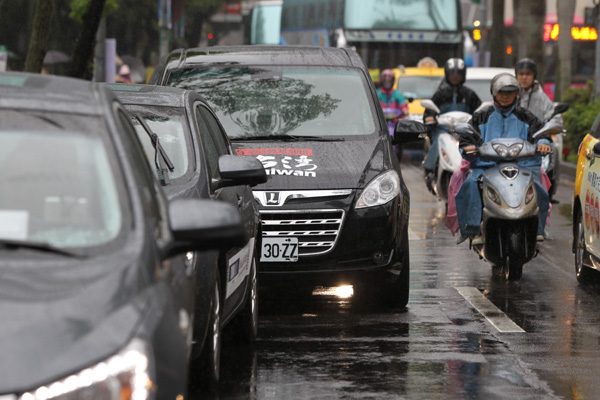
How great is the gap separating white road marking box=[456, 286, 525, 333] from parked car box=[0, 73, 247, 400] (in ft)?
14.0

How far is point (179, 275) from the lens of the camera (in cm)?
470

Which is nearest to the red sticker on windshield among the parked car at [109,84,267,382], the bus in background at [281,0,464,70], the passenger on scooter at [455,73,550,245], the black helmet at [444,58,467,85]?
the parked car at [109,84,267,382]

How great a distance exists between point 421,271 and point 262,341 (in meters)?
3.65

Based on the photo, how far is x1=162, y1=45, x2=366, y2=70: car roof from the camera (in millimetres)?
11086

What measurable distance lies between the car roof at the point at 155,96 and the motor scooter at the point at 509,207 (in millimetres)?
3760

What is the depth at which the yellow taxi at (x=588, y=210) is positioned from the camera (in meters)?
10.4

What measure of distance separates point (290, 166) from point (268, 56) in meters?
1.77

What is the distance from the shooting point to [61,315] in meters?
3.73

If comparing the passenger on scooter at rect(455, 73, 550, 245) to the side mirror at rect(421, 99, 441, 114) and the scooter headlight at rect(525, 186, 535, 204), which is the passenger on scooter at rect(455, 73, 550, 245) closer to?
the scooter headlight at rect(525, 186, 535, 204)

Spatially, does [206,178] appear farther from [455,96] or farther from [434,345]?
[455,96]

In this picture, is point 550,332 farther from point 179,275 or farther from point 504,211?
point 179,275

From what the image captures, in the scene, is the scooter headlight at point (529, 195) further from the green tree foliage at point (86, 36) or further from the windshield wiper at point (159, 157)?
the green tree foliage at point (86, 36)

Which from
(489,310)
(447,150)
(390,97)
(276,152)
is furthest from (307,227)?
(390,97)

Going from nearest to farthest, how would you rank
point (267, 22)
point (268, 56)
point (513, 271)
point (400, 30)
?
point (268, 56) → point (513, 271) → point (400, 30) → point (267, 22)
